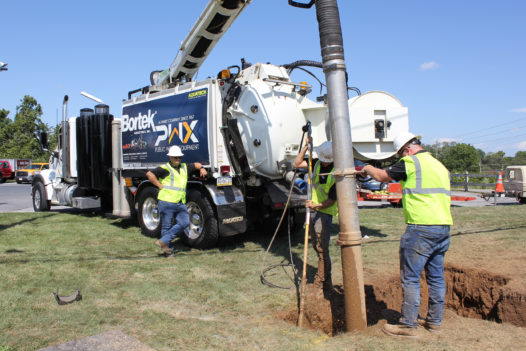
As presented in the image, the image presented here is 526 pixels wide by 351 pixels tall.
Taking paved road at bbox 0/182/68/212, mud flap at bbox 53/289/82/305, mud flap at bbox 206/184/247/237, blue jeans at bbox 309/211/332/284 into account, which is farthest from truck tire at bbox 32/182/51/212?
blue jeans at bbox 309/211/332/284

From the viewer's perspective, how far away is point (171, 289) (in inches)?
194

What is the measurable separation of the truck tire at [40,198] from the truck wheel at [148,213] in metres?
5.32

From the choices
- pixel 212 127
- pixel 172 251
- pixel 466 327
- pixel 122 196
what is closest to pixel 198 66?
pixel 212 127

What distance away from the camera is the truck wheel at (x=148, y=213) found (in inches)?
317

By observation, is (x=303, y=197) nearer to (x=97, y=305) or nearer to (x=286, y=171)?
(x=286, y=171)

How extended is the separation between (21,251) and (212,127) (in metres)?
3.67

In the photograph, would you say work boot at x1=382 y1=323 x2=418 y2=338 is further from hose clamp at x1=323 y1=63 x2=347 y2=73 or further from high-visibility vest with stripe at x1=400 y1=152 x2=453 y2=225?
hose clamp at x1=323 y1=63 x2=347 y2=73

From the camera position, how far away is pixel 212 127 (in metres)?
6.88

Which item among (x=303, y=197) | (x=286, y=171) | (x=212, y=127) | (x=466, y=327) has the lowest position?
(x=466, y=327)

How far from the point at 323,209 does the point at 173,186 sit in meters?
2.67

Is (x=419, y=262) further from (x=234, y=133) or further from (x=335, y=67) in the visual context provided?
(x=234, y=133)

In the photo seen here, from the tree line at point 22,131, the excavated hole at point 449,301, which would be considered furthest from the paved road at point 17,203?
the tree line at point 22,131

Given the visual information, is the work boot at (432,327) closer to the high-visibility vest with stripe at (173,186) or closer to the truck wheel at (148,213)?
the high-visibility vest with stripe at (173,186)

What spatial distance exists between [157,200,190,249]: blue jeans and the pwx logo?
4.09 ft
